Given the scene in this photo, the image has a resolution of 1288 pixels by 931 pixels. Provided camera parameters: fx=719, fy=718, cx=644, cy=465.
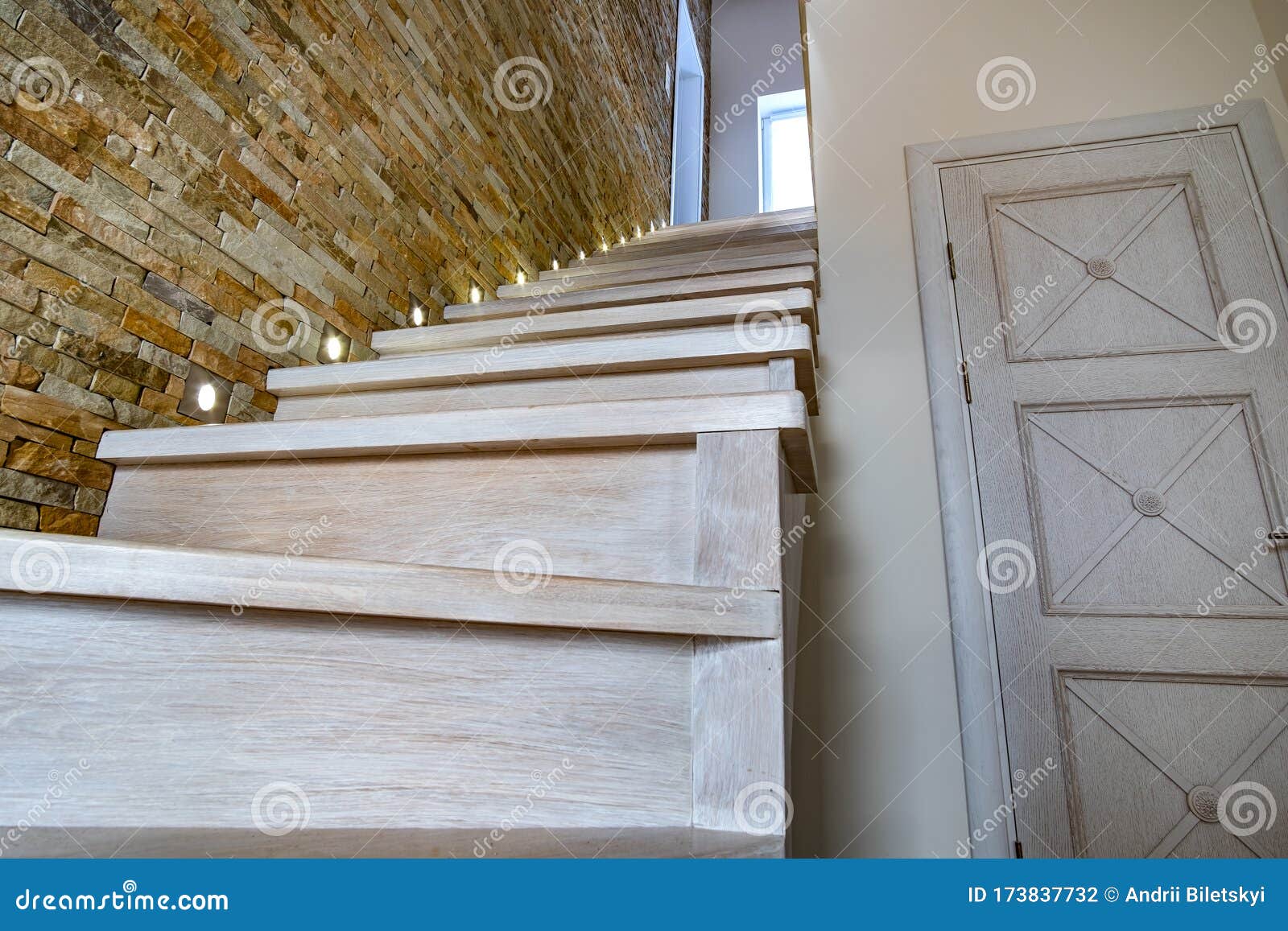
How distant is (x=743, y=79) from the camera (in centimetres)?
618

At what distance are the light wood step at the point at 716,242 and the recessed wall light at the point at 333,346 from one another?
1.24 meters

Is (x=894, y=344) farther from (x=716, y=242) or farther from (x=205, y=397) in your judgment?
(x=205, y=397)

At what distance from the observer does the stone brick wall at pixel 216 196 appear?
3.58ft

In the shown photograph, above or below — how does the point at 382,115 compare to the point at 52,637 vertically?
above

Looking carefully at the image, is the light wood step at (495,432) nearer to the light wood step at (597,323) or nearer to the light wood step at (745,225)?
the light wood step at (597,323)

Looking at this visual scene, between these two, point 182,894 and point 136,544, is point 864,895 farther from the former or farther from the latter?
point 136,544

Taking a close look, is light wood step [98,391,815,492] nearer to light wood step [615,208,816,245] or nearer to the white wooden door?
the white wooden door

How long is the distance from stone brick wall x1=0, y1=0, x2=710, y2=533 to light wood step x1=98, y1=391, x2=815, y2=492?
15 cm

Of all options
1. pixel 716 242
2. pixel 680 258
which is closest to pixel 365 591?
pixel 680 258

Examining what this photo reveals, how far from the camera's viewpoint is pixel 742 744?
→ 631mm

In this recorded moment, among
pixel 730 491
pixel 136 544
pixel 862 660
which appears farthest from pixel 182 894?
pixel 862 660

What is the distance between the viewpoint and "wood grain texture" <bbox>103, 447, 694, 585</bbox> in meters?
0.85

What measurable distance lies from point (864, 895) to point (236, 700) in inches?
22.3

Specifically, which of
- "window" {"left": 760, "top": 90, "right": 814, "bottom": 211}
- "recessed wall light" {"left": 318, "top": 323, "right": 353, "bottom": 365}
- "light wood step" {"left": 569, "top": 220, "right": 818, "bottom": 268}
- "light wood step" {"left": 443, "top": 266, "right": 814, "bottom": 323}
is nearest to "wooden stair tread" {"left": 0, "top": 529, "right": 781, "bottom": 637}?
"recessed wall light" {"left": 318, "top": 323, "right": 353, "bottom": 365}
